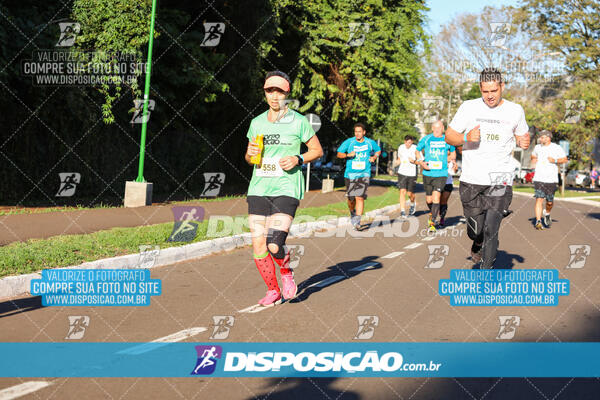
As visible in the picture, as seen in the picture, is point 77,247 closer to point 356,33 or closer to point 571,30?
point 356,33

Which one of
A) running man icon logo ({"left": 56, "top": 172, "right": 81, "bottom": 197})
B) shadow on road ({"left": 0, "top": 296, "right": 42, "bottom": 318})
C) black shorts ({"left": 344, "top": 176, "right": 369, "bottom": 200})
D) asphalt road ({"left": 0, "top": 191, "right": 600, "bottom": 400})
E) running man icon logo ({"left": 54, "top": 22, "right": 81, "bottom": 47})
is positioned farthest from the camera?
running man icon logo ({"left": 56, "top": 172, "right": 81, "bottom": 197})

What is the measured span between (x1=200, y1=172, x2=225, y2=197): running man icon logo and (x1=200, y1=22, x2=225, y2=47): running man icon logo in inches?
175

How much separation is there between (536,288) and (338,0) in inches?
807

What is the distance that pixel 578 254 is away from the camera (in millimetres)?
10750

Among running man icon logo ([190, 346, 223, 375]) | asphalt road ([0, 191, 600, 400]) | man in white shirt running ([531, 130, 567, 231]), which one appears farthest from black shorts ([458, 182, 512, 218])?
man in white shirt running ([531, 130, 567, 231])

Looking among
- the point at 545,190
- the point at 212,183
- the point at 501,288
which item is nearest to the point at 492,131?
the point at 501,288

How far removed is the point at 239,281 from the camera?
7.82m

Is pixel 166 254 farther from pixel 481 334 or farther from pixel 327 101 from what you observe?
pixel 327 101

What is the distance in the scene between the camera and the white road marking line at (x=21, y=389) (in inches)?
151

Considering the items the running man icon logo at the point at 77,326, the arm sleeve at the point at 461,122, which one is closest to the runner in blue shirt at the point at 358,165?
the arm sleeve at the point at 461,122

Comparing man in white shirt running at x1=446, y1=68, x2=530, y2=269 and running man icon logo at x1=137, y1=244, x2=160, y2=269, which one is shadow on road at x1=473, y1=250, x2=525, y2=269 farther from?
running man icon logo at x1=137, y1=244, x2=160, y2=269

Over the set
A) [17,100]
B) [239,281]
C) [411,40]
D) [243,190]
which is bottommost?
[243,190]

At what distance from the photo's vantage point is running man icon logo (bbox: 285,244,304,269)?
30.1 ft

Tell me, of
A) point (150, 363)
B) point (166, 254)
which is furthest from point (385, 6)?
point (150, 363)
